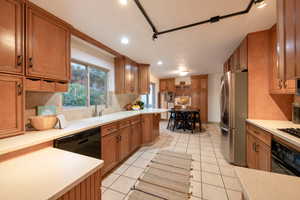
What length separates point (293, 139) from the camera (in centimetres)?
114

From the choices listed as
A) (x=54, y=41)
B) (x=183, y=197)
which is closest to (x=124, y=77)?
(x=54, y=41)

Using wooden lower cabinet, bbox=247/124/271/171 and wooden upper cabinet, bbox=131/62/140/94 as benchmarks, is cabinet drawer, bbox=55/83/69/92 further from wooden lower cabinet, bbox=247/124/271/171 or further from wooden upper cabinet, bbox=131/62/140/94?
wooden lower cabinet, bbox=247/124/271/171

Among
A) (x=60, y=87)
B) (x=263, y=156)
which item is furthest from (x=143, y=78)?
(x=263, y=156)

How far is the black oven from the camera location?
109 centimetres

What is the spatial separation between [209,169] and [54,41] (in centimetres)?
313

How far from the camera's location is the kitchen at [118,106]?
2.84 ft

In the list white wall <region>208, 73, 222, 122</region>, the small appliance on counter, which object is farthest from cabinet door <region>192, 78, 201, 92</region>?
the small appliance on counter

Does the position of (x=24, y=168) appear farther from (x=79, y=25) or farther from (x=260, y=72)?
(x=260, y=72)

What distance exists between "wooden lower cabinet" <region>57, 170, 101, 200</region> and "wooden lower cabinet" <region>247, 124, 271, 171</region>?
200 centimetres

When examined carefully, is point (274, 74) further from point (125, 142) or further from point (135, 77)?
point (135, 77)

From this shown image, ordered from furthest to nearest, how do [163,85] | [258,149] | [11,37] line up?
[163,85], [258,149], [11,37]

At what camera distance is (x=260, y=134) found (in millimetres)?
1733

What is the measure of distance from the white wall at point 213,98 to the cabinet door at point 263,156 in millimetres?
4265

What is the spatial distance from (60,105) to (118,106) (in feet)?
4.85
